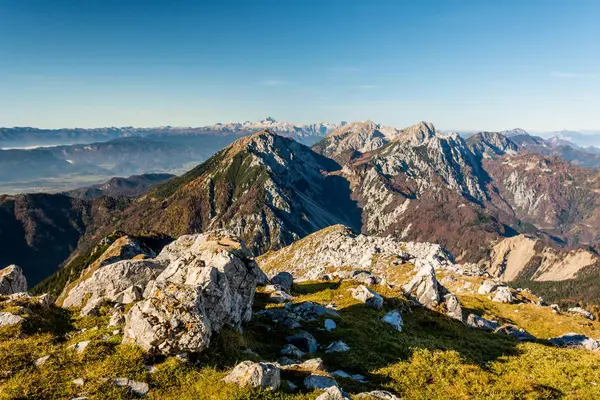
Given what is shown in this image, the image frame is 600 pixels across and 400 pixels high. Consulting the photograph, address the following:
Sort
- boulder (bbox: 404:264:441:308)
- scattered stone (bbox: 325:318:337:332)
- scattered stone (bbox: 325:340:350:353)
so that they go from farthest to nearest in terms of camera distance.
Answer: boulder (bbox: 404:264:441:308), scattered stone (bbox: 325:318:337:332), scattered stone (bbox: 325:340:350:353)

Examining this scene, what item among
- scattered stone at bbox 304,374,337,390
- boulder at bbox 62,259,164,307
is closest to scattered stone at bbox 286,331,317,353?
scattered stone at bbox 304,374,337,390

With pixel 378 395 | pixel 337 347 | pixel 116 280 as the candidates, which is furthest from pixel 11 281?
pixel 378 395

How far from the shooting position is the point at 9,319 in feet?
77.8

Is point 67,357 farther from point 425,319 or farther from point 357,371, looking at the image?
point 425,319

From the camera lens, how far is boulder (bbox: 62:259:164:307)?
129 feet

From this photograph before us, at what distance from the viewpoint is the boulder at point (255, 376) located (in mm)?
18234

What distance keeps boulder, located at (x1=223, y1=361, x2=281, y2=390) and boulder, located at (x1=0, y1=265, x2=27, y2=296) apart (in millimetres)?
41187

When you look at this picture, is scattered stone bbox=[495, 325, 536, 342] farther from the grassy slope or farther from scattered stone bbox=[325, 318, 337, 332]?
scattered stone bbox=[325, 318, 337, 332]

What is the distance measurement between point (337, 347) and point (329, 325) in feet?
16.8

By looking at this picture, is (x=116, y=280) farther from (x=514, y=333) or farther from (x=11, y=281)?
(x=514, y=333)

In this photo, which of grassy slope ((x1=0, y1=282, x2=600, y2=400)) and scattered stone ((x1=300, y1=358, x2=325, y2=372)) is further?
scattered stone ((x1=300, y1=358, x2=325, y2=372))

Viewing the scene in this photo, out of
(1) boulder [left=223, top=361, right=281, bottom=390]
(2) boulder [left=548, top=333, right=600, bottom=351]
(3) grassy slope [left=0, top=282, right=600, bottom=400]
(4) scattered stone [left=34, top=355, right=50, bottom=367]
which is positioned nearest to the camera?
(3) grassy slope [left=0, top=282, right=600, bottom=400]

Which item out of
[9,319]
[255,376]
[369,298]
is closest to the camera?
[255,376]

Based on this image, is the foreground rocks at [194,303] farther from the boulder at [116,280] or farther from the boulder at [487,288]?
the boulder at [487,288]
